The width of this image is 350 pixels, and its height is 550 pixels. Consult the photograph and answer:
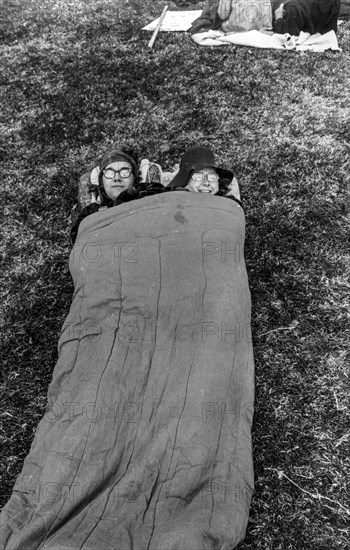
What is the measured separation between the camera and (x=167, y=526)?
69.3 inches

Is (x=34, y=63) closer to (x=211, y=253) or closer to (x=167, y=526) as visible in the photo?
(x=211, y=253)

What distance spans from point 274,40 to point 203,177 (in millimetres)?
2914

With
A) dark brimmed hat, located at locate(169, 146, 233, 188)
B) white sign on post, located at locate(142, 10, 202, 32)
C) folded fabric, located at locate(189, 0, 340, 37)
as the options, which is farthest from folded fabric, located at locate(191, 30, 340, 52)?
dark brimmed hat, located at locate(169, 146, 233, 188)

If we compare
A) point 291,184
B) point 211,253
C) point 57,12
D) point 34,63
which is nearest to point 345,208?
point 291,184

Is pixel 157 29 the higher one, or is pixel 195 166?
pixel 157 29

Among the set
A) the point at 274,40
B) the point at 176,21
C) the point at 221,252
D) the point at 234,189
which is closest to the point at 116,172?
the point at 234,189

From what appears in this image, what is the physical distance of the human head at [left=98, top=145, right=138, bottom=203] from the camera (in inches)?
134

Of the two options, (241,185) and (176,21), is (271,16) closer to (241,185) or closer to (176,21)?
(176,21)

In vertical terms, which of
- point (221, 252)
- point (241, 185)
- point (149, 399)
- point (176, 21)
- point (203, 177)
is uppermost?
point (176, 21)

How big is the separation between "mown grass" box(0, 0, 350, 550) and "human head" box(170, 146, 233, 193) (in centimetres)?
41

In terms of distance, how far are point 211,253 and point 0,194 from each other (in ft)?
6.96

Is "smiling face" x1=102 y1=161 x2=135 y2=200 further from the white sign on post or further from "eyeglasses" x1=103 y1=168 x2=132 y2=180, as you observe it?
the white sign on post

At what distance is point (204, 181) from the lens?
3.32 meters

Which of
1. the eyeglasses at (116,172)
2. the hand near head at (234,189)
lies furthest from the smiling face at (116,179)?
the hand near head at (234,189)
